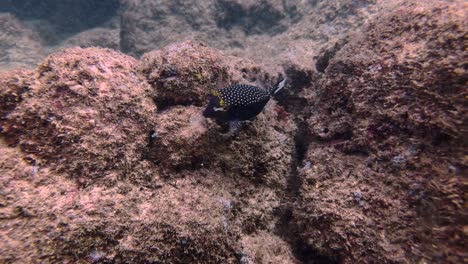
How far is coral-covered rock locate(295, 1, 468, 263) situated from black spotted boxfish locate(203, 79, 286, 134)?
1.13 m

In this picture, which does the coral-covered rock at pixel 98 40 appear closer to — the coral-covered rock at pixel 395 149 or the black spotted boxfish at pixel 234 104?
the black spotted boxfish at pixel 234 104

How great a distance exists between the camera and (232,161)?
320 cm

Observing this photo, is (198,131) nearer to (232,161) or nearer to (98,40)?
(232,161)

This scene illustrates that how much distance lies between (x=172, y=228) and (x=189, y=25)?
10.7 meters

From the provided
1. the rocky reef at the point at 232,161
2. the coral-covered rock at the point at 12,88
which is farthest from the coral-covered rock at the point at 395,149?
the coral-covered rock at the point at 12,88

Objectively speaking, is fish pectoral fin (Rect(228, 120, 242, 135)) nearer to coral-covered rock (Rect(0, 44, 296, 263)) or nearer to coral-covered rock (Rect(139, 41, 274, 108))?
coral-covered rock (Rect(0, 44, 296, 263))

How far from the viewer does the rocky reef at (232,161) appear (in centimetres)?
227

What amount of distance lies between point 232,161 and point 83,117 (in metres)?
1.87

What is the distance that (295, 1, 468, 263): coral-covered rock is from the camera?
7.41 ft

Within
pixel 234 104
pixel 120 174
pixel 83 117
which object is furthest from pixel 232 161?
pixel 83 117

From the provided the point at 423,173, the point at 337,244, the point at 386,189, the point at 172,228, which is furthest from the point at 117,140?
the point at 423,173

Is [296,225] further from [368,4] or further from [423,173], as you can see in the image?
[368,4]

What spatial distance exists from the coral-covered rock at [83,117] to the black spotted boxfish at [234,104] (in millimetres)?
897

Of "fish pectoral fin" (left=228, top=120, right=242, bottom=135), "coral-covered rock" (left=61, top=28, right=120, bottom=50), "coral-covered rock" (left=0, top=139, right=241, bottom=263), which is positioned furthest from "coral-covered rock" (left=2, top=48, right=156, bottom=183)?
"coral-covered rock" (left=61, top=28, right=120, bottom=50)
